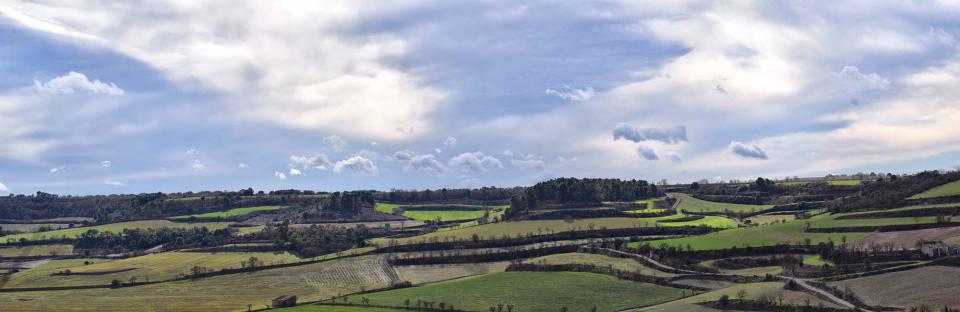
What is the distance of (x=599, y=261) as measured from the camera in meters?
176

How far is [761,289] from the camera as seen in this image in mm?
124062

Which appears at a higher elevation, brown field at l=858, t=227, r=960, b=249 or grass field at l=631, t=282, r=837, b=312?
brown field at l=858, t=227, r=960, b=249

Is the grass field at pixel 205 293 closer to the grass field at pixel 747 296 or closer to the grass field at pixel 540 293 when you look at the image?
the grass field at pixel 540 293

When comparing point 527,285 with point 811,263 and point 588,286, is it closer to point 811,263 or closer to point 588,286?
point 588,286

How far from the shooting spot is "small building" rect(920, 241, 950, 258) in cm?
13662

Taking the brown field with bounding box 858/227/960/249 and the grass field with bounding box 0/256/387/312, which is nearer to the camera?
the brown field with bounding box 858/227/960/249

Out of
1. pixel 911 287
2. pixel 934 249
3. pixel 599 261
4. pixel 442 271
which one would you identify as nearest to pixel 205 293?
pixel 442 271

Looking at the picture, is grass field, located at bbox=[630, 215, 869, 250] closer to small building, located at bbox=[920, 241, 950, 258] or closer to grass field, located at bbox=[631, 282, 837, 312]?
small building, located at bbox=[920, 241, 950, 258]

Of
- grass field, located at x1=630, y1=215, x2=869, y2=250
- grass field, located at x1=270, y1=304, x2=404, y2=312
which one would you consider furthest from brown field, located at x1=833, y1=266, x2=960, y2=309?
grass field, located at x1=270, y1=304, x2=404, y2=312

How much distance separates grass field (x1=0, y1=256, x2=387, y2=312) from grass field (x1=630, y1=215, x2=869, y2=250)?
222ft

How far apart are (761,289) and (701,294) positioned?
1120 centimetres

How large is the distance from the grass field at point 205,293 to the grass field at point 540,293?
20370mm

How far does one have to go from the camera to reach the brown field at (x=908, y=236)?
5945 inches

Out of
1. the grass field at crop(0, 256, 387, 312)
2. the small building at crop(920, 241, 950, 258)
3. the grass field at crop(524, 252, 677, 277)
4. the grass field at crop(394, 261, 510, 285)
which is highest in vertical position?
the small building at crop(920, 241, 950, 258)
